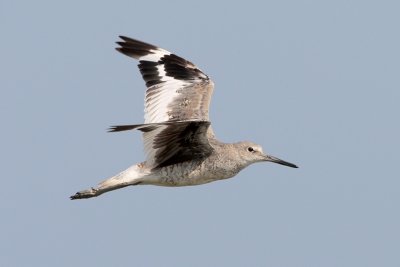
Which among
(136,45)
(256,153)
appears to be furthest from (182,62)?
(256,153)

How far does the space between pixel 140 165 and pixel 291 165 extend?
2628 millimetres

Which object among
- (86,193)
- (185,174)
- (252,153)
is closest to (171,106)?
(252,153)

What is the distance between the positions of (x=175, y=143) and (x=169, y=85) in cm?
252

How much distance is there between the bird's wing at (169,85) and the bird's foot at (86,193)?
63.4 inches

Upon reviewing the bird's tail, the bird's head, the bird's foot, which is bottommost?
the bird's foot

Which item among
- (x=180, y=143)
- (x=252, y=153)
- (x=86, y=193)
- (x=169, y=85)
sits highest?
(x=169, y=85)

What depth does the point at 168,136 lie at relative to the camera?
13.5 meters

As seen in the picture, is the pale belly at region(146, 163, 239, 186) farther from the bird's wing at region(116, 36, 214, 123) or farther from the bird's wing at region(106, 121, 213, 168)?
the bird's wing at region(116, 36, 214, 123)

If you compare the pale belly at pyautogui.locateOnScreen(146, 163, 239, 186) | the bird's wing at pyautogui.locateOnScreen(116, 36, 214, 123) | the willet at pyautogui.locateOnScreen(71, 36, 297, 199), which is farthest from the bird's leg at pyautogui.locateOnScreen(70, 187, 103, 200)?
the bird's wing at pyautogui.locateOnScreen(116, 36, 214, 123)

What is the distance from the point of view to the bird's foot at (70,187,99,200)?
14.3 m

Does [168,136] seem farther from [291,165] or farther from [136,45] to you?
[136,45]

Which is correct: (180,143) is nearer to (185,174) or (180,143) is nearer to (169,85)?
(185,174)

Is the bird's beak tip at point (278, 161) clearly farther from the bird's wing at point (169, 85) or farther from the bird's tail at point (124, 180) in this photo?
the bird's tail at point (124, 180)

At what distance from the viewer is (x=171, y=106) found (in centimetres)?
1548
